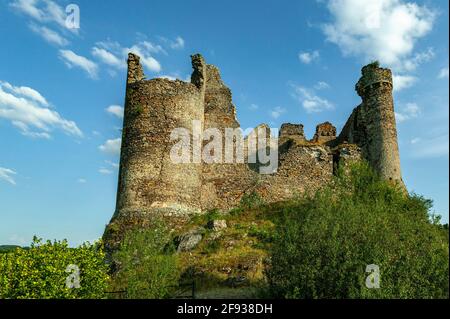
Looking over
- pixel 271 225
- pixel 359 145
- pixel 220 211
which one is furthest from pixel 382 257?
pixel 359 145

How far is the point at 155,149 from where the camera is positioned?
24.4m

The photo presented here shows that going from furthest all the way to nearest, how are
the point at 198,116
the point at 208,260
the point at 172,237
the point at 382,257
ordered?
1. the point at 198,116
2. the point at 172,237
3. the point at 208,260
4. the point at 382,257

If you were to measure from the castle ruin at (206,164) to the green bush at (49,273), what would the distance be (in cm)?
587

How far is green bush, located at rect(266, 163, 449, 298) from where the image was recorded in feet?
41.9

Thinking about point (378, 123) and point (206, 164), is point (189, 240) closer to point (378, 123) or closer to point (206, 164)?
point (206, 164)

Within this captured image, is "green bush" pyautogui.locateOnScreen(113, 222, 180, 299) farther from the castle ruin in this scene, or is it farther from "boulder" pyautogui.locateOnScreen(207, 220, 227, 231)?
the castle ruin

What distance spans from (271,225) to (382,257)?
9767 mm

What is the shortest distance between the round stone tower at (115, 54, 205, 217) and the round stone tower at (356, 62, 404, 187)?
10.1 m

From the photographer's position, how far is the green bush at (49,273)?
16047 millimetres

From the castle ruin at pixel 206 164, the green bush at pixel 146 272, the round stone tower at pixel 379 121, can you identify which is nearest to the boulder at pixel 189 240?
the castle ruin at pixel 206 164

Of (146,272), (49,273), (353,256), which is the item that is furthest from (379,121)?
(49,273)

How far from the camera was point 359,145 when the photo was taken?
95.1 ft

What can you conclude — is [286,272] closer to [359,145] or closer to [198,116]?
[198,116]
